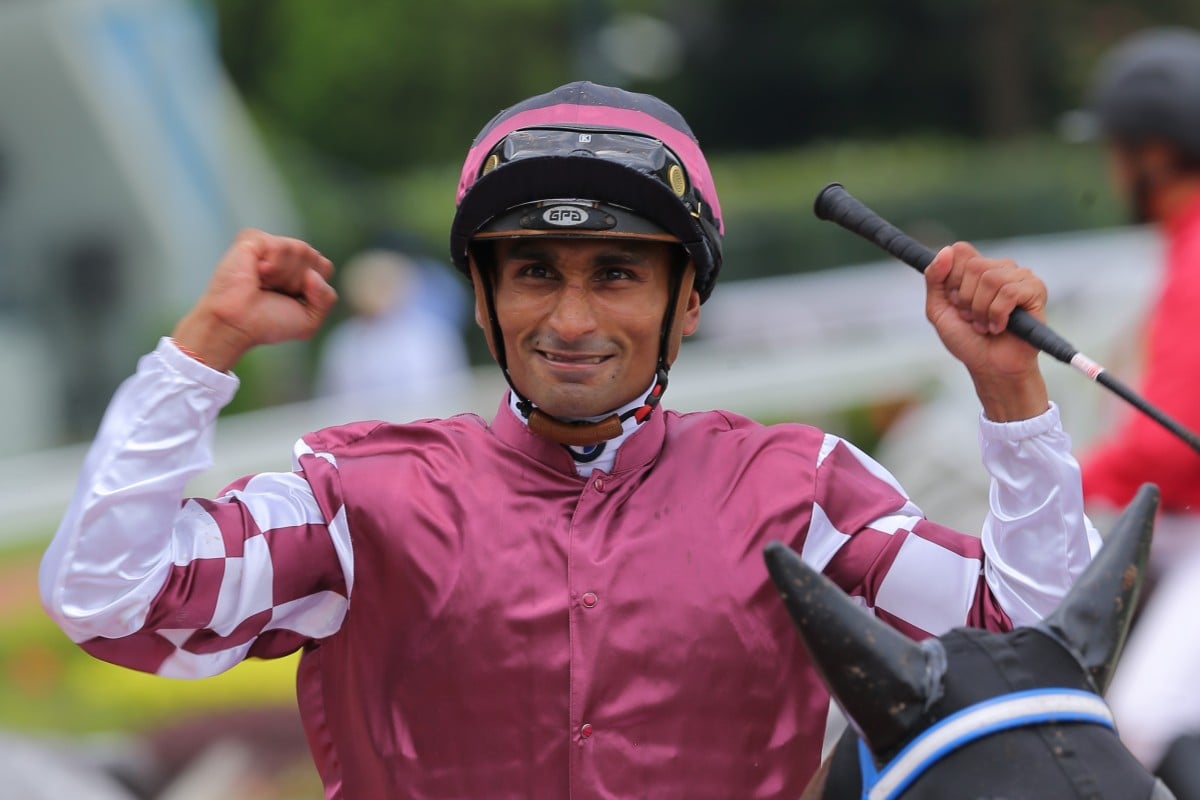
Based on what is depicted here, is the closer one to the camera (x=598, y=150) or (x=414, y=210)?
(x=598, y=150)

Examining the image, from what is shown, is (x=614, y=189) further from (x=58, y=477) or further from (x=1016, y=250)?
(x=1016, y=250)

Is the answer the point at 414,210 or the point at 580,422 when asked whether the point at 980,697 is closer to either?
the point at 580,422

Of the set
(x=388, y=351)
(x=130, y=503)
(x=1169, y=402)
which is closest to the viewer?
(x=130, y=503)

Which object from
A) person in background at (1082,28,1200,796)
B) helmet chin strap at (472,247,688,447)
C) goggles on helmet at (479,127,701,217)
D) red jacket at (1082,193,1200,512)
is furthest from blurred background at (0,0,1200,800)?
goggles on helmet at (479,127,701,217)

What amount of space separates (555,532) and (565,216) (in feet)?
1.50

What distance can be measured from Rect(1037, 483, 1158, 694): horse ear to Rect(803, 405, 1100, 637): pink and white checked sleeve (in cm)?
46

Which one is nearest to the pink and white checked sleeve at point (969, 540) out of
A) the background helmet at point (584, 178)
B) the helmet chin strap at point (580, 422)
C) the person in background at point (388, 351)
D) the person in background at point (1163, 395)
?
the helmet chin strap at point (580, 422)

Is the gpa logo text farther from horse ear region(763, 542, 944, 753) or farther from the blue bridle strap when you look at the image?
the blue bridle strap

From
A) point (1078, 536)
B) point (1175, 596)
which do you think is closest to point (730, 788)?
point (1078, 536)

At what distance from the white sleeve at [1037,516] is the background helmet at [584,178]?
56cm


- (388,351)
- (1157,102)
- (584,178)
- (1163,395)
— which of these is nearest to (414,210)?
(388,351)

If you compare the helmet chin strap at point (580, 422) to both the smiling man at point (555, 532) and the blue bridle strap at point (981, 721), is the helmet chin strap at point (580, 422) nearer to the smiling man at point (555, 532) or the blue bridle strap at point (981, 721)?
the smiling man at point (555, 532)

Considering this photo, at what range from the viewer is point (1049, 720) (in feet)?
5.83

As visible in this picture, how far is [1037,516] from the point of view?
7.83 feet
